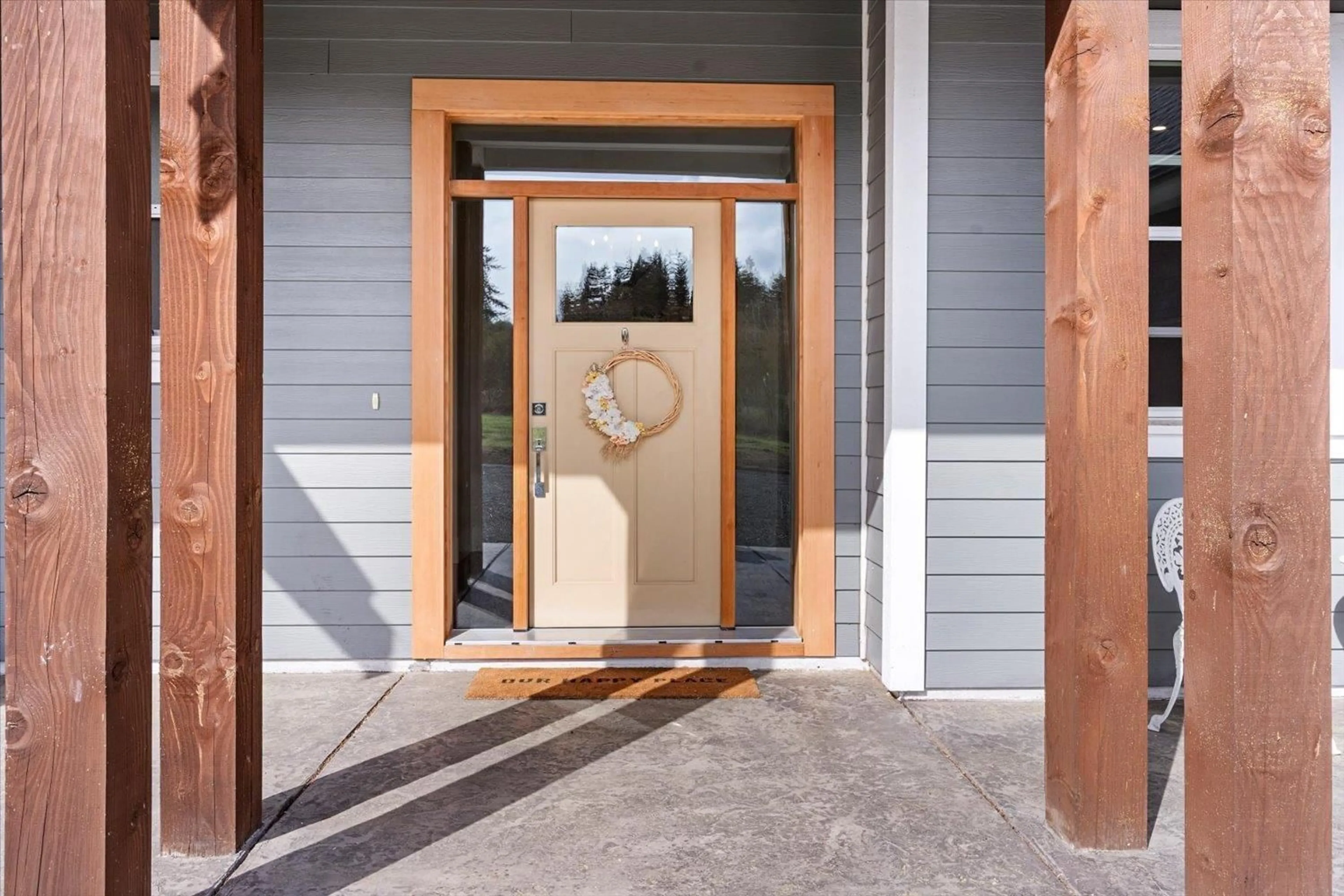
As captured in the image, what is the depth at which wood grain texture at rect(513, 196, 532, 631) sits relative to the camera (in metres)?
3.92

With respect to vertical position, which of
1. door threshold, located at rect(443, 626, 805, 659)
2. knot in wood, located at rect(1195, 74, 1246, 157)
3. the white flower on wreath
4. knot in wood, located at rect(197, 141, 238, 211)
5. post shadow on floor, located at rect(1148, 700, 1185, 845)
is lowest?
post shadow on floor, located at rect(1148, 700, 1185, 845)

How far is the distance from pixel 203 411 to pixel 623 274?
2.16m

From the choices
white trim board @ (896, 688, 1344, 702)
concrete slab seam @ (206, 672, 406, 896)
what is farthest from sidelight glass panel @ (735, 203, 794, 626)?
concrete slab seam @ (206, 672, 406, 896)

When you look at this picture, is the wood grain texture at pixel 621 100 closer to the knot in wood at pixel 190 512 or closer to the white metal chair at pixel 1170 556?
the white metal chair at pixel 1170 556

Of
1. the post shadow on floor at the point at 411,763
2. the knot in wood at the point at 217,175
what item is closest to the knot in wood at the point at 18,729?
the post shadow on floor at the point at 411,763

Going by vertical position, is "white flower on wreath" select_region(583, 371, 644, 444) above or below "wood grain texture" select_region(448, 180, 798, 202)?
below

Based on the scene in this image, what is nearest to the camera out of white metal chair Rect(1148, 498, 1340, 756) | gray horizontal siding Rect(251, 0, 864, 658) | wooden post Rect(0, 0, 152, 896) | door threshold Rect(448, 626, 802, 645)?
wooden post Rect(0, 0, 152, 896)

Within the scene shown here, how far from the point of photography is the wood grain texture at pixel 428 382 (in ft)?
12.2

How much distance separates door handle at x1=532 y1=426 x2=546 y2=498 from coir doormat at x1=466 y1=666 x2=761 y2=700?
0.76m

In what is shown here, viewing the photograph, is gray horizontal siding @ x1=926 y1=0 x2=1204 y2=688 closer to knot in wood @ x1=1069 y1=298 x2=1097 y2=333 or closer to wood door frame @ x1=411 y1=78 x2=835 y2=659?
wood door frame @ x1=411 y1=78 x2=835 y2=659

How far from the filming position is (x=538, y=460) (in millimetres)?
3984

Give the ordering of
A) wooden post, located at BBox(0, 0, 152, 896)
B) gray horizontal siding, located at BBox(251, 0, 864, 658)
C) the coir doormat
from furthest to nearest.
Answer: gray horizontal siding, located at BBox(251, 0, 864, 658) → the coir doormat → wooden post, located at BBox(0, 0, 152, 896)

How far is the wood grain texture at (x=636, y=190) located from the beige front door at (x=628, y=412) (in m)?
0.05

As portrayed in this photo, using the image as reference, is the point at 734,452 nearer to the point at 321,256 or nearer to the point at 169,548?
the point at 321,256
